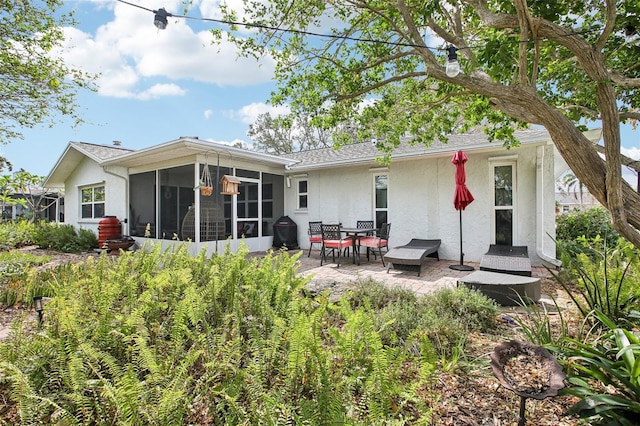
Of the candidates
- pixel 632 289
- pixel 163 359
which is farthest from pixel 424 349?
pixel 632 289

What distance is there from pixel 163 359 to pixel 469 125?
676cm

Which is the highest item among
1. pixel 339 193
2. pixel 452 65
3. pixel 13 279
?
pixel 452 65

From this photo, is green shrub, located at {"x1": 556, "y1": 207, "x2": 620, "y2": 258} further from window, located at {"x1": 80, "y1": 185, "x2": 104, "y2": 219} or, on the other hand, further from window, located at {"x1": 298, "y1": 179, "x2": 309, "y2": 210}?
window, located at {"x1": 80, "y1": 185, "x2": 104, "y2": 219}

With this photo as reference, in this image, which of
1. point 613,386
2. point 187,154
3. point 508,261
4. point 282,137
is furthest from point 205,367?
point 282,137

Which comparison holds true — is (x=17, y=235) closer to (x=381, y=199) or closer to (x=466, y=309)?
(x=381, y=199)

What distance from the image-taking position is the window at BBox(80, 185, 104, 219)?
12.5 m

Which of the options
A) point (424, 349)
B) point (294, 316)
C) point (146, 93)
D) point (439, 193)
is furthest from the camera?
point (146, 93)

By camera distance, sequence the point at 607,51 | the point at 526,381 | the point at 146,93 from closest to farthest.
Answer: the point at 526,381
the point at 607,51
the point at 146,93

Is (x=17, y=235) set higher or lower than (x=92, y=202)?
lower

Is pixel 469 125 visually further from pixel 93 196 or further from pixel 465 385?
pixel 93 196

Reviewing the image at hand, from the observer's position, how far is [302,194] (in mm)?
10945

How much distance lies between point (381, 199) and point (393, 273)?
3.34 meters

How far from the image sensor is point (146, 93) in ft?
45.5

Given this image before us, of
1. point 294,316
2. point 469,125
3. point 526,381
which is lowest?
point 526,381
